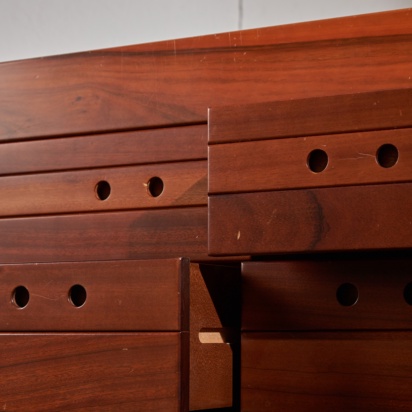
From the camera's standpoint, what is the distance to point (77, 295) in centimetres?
98

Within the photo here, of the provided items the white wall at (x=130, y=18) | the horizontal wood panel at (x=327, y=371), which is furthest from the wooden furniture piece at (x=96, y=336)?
the white wall at (x=130, y=18)

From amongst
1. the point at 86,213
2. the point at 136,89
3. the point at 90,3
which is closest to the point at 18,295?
the point at 86,213

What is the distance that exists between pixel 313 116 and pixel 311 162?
0.04 m

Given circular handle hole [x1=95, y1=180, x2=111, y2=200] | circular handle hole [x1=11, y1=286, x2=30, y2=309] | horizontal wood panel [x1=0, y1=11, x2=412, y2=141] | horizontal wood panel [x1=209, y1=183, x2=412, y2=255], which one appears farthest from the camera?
circular handle hole [x1=95, y1=180, x2=111, y2=200]

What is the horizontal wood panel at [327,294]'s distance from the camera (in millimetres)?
947

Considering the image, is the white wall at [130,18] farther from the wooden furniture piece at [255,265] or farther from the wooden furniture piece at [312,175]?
the wooden furniture piece at [312,175]

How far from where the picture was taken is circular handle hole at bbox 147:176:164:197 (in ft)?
3.92

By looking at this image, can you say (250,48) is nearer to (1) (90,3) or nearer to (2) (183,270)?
(2) (183,270)

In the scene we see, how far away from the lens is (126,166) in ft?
3.96

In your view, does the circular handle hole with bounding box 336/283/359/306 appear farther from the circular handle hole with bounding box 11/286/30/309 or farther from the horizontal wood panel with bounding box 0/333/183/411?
the circular handle hole with bounding box 11/286/30/309

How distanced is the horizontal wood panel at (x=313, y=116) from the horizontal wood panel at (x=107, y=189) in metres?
0.19

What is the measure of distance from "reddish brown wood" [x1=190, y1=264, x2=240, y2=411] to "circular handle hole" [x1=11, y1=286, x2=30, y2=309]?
6.8 inches

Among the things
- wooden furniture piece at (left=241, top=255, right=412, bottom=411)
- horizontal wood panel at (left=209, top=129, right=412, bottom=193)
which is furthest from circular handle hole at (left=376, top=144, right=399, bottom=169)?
wooden furniture piece at (left=241, top=255, right=412, bottom=411)

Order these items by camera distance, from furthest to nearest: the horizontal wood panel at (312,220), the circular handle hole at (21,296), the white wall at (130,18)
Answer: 1. the white wall at (130,18)
2. the circular handle hole at (21,296)
3. the horizontal wood panel at (312,220)
